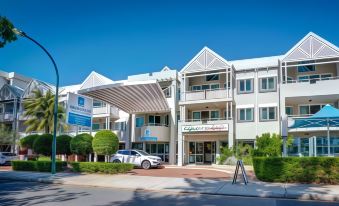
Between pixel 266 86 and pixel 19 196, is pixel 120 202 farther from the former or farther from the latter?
pixel 266 86

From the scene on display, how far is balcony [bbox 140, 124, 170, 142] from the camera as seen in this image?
34.0 m

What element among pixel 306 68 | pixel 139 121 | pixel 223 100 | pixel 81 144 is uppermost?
pixel 306 68

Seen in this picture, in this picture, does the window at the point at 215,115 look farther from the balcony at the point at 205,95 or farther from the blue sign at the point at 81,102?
the blue sign at the point at 81,102

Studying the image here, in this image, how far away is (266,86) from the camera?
3114cm

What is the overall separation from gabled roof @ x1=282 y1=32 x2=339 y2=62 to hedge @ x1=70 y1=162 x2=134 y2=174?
18003 mm

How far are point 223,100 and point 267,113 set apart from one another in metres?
4.14

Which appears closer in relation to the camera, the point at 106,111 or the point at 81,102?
the point at 81,102

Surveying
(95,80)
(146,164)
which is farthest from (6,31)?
(95,80)

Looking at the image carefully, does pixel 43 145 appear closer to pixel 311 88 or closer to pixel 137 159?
pixel 137 159

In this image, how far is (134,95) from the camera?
2983cm

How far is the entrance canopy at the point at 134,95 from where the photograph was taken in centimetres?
2689

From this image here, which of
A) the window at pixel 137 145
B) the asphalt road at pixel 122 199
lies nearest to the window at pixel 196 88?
the window at pixel 137 145

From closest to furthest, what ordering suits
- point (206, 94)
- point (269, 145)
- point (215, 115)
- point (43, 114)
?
point (269, 145) < point (206, 94) < point (215, 115) < point (43, 114)

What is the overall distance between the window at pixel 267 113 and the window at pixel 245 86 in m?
2.24
